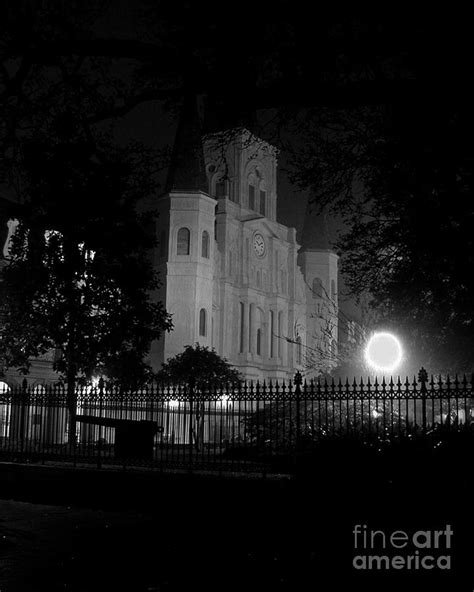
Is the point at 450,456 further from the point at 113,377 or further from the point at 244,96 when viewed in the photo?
the point at 113,377

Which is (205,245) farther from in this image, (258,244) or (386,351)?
(386,351)

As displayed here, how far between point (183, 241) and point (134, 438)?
4127 centimetres

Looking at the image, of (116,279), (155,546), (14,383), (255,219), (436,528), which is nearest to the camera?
(436,528)

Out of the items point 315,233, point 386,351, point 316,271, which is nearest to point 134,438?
point 386,351

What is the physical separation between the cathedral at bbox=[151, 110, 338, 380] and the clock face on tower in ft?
0.29

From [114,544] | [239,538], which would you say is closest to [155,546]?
[114,544]

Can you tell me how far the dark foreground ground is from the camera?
21.0 feet

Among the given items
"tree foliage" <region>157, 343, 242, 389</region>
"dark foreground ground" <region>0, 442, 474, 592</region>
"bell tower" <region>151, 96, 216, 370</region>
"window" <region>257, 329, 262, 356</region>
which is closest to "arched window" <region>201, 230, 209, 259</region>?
"bell tower" <region>151, 96, 216, 370</region>

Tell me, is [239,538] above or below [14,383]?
below

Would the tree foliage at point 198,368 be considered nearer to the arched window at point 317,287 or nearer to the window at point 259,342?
the window at point 259,342

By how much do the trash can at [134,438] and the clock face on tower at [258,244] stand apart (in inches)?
1983

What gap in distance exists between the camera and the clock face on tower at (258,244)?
65188 mm

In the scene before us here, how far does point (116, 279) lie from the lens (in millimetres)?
21688

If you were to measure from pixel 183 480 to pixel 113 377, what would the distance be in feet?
36.2
